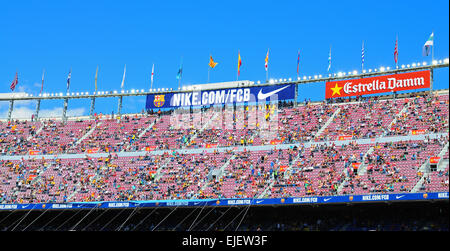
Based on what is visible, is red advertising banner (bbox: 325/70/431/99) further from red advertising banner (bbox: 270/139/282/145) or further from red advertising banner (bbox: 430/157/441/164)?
red advertising banner (bbox: 430/157/441/164)

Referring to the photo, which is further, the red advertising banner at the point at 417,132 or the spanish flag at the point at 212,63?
the spanish flag at the point at 212,63

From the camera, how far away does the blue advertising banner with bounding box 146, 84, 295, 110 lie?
58531mm

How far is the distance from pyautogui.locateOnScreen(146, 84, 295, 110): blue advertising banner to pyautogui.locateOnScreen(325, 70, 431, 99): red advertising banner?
490 centimetres

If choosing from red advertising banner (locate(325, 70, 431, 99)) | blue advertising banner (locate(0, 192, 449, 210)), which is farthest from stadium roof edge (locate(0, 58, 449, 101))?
blue advertising banner (locate(0, 192, 449, 210))

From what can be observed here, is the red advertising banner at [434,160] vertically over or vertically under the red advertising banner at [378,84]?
under

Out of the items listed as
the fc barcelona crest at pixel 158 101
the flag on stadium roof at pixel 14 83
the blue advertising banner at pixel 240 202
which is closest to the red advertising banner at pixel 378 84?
the blue advertising banner at pixel 240 202

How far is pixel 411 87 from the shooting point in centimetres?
Answer: 5166

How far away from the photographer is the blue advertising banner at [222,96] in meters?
58.5

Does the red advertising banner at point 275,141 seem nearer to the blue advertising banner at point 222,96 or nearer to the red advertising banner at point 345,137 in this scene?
the red advertising banner at point 345,137

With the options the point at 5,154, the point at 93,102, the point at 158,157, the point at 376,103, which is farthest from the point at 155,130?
the point at 376,103

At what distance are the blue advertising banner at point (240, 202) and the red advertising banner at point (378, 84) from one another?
20124 millimetres

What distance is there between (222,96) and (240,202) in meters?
23.1

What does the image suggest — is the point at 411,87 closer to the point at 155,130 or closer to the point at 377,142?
the point at 377,142

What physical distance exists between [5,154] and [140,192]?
23992 mm
